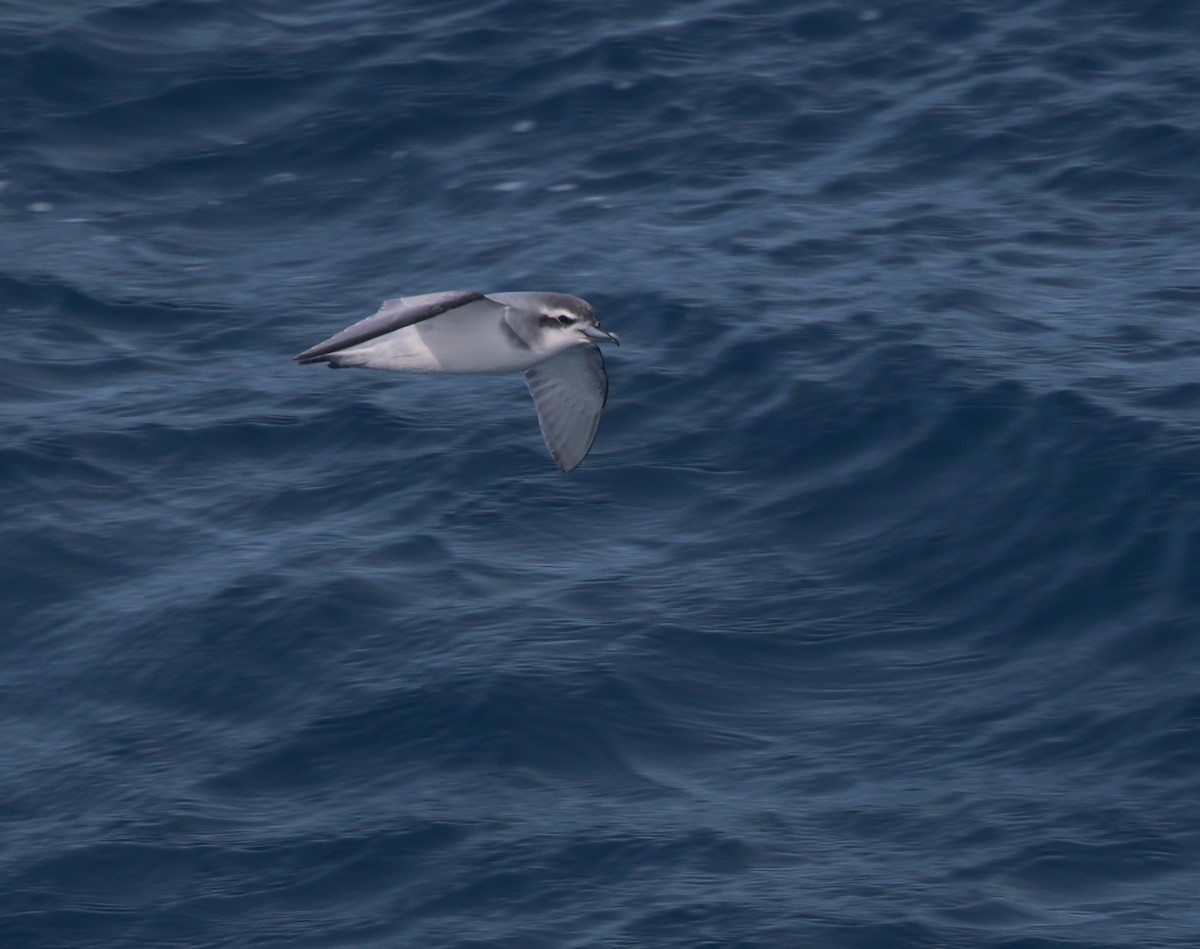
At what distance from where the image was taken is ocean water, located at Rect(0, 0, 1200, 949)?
51.9 ft

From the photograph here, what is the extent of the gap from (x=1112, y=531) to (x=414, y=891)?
7198mm

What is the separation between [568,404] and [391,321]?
309 cm

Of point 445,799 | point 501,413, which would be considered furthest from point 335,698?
point 501,413

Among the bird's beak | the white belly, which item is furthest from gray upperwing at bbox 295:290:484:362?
the bird's beak

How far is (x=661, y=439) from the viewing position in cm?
1994

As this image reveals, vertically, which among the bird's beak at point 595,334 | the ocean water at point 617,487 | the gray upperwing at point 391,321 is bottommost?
the ocean water at point 617,487

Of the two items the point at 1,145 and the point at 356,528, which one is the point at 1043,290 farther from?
the point at 1,145

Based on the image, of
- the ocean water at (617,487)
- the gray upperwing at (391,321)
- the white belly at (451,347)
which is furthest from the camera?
the ocean water at (617,487)

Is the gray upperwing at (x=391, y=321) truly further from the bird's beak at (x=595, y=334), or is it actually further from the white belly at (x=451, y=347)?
the bird's beak at (x=595, y=334)

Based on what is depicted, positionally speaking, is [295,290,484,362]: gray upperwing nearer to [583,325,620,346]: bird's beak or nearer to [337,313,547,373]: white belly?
[337,313,547,373]: white belly

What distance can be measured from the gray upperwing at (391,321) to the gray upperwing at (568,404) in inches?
66.3

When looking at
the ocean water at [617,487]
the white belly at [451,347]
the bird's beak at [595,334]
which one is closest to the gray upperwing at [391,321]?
the white belly at [451,347]

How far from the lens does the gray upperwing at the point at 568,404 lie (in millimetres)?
15844

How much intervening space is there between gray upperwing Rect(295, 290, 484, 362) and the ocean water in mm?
4392
